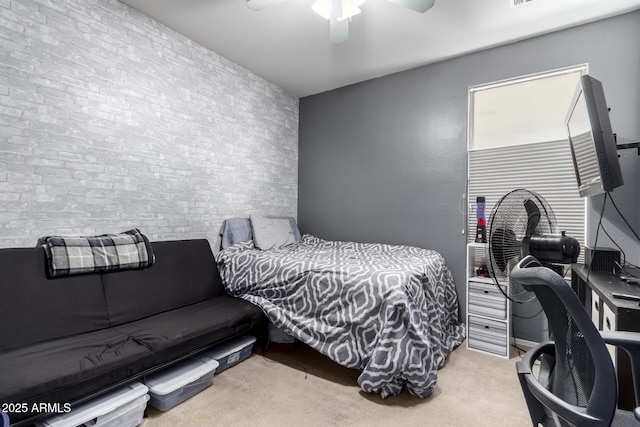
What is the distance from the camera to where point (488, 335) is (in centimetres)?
253

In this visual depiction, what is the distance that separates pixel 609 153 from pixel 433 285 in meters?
1.33

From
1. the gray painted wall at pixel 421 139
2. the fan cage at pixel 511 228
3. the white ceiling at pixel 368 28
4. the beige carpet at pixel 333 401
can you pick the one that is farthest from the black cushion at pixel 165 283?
the fan cage at pixel 511 228

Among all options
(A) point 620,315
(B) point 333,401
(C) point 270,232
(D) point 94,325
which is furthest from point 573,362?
(C) point 270,232

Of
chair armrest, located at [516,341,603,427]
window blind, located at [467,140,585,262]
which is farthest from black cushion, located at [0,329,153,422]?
window blind, located at [467,140,585,262]

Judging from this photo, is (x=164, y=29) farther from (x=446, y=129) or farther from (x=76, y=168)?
(x=446, y=129)

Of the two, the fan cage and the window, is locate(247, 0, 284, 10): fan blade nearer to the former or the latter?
the fan cage

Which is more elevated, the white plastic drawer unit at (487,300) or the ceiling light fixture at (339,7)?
the ceiling light fixture at (339,7)

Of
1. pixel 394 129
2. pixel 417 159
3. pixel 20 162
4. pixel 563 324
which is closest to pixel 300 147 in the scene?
pixel 394 129

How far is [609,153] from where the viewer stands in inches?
55.9

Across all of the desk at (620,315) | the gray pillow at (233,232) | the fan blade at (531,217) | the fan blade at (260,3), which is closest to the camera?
the desk at (620,315)

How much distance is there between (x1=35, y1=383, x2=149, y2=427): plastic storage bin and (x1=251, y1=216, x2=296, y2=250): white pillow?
163 centimetres

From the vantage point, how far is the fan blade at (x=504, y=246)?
157 centimetres

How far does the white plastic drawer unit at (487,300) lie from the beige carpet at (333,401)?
14.4 inches

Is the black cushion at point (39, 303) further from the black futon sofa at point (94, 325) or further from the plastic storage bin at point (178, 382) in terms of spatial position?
the plastic storage bin at point (178, 382)
